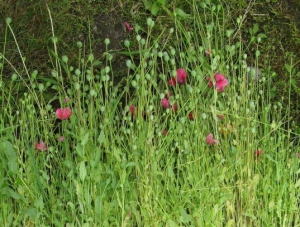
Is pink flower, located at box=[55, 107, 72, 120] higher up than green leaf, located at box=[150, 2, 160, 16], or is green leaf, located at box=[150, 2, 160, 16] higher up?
green leaf, located at box=[150, 2, 160, 16]

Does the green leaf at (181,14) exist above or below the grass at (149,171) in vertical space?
above

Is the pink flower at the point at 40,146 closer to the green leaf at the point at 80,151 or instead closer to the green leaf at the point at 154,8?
the green leaf at the point at 80,151

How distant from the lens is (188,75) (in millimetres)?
2723

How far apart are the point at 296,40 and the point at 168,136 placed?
114cm

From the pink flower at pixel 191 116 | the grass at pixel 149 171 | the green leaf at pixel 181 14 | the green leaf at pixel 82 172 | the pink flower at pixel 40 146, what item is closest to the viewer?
the green leaf at pixel 82 172

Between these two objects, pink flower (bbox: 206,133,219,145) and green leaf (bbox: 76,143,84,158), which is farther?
pink flower (bbox: 206,133,219,145)

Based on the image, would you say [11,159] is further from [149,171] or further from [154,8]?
[154,8]

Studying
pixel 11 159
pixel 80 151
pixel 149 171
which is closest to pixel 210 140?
pixel 149 171

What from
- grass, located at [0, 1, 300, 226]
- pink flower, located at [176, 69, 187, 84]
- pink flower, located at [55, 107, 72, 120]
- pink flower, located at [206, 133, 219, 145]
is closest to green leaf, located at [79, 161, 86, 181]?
grass, located at [0, 1, 300, 226]

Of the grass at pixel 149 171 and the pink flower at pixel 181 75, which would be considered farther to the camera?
the pink flower at pixel 181 75

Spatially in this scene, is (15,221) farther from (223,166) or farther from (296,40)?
(296,40)

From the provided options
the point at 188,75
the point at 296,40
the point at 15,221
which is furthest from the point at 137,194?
the point at 296,40

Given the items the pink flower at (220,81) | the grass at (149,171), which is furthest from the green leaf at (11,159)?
the pink flower at (220,81)

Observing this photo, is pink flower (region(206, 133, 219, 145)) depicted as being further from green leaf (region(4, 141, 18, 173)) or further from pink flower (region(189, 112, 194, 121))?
green leaf (region(4, 141, 18, 173))
